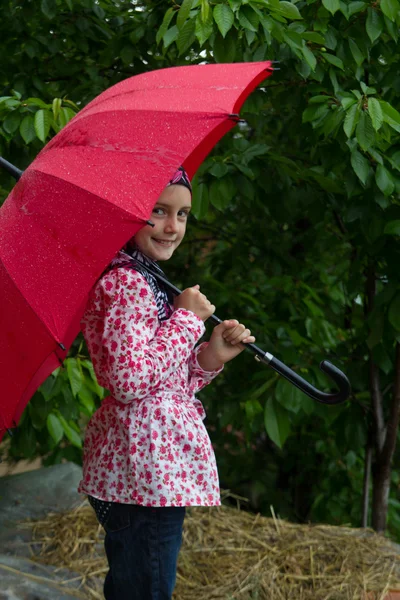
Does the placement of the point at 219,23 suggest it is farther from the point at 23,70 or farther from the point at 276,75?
the point at 23,70

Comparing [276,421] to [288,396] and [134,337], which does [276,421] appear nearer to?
[288,396]

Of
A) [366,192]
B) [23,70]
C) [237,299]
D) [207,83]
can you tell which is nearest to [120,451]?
[207,83]

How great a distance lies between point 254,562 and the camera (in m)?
3.43

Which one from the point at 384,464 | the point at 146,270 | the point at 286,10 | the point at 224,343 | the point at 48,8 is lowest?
the point at 384,464

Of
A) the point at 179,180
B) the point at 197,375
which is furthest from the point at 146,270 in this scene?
the point at 197,375

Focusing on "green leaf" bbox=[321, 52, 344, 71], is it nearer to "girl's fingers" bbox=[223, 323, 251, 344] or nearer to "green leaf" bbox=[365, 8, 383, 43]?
"green leaf" bbox=[365, 8, 383, 43]

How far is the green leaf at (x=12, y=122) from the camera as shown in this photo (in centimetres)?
288

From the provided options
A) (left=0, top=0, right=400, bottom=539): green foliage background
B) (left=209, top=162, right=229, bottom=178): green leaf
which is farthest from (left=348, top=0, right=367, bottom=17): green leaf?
(left=209, top=162, right=229, bottom=178): green leaf

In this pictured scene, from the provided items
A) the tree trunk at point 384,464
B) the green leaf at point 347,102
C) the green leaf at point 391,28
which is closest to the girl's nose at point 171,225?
the green leaf at point 347,102

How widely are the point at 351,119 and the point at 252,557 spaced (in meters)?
1.84

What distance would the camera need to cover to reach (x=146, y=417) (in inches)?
80.7

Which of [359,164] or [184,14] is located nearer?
[184,14]

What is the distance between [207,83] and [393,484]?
3.26 meters

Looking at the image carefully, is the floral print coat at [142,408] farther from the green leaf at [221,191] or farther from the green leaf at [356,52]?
the green leaf at [356,52]
